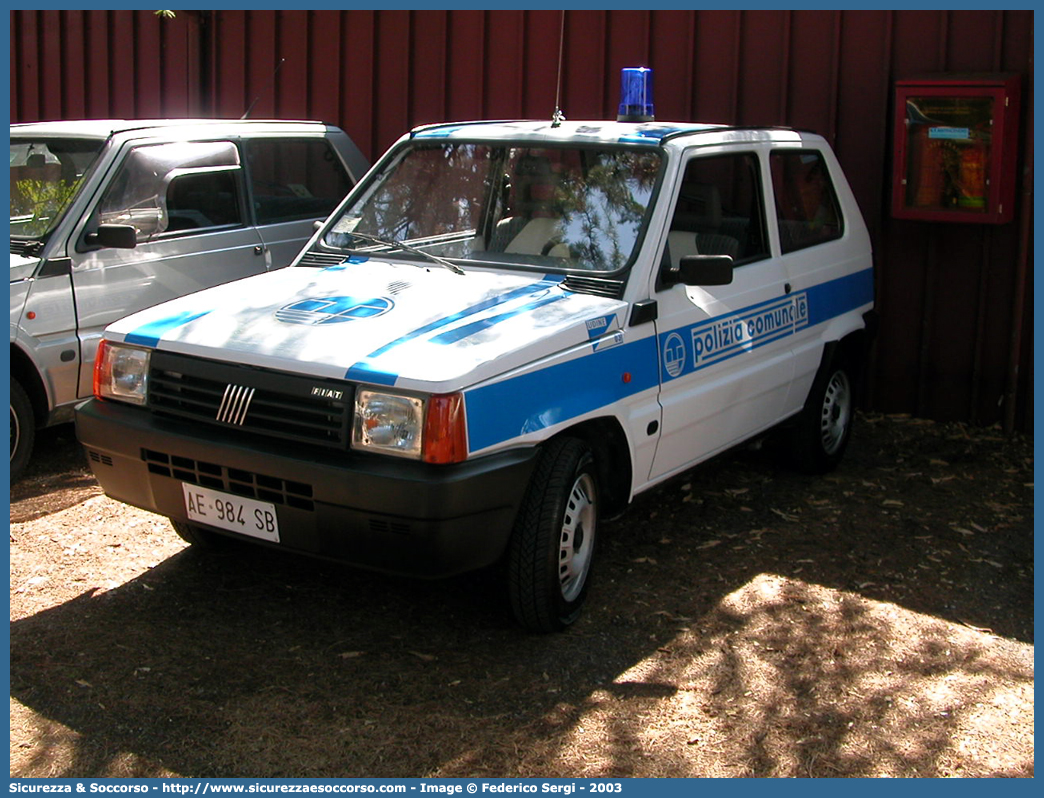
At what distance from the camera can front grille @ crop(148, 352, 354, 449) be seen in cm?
409

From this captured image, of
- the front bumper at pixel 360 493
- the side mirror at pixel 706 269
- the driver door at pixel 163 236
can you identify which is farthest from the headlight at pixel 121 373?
the side mirror at pixel 706 269

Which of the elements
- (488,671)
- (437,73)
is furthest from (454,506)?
(437,73)

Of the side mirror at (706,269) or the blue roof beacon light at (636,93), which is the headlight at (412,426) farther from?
the blue roof beacon light at (636,93)

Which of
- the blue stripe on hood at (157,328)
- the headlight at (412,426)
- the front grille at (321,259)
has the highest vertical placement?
the front grille at (321,259)

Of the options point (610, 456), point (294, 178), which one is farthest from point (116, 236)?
point (610, 456)

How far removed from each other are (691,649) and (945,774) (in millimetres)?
1086

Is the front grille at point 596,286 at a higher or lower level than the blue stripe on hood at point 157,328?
higher

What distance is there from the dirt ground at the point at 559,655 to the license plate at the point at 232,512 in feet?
1.60

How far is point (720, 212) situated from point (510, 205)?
101cm

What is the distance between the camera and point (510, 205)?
5336 mm

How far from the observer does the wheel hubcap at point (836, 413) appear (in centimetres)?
659

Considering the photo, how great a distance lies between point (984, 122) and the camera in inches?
283

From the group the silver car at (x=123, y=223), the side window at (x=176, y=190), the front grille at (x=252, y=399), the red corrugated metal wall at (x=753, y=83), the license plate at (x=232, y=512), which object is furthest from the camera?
the red corrugated metal wall at (x=753, y=83)

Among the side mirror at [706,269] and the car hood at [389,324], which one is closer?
the car hood at [389,324]
